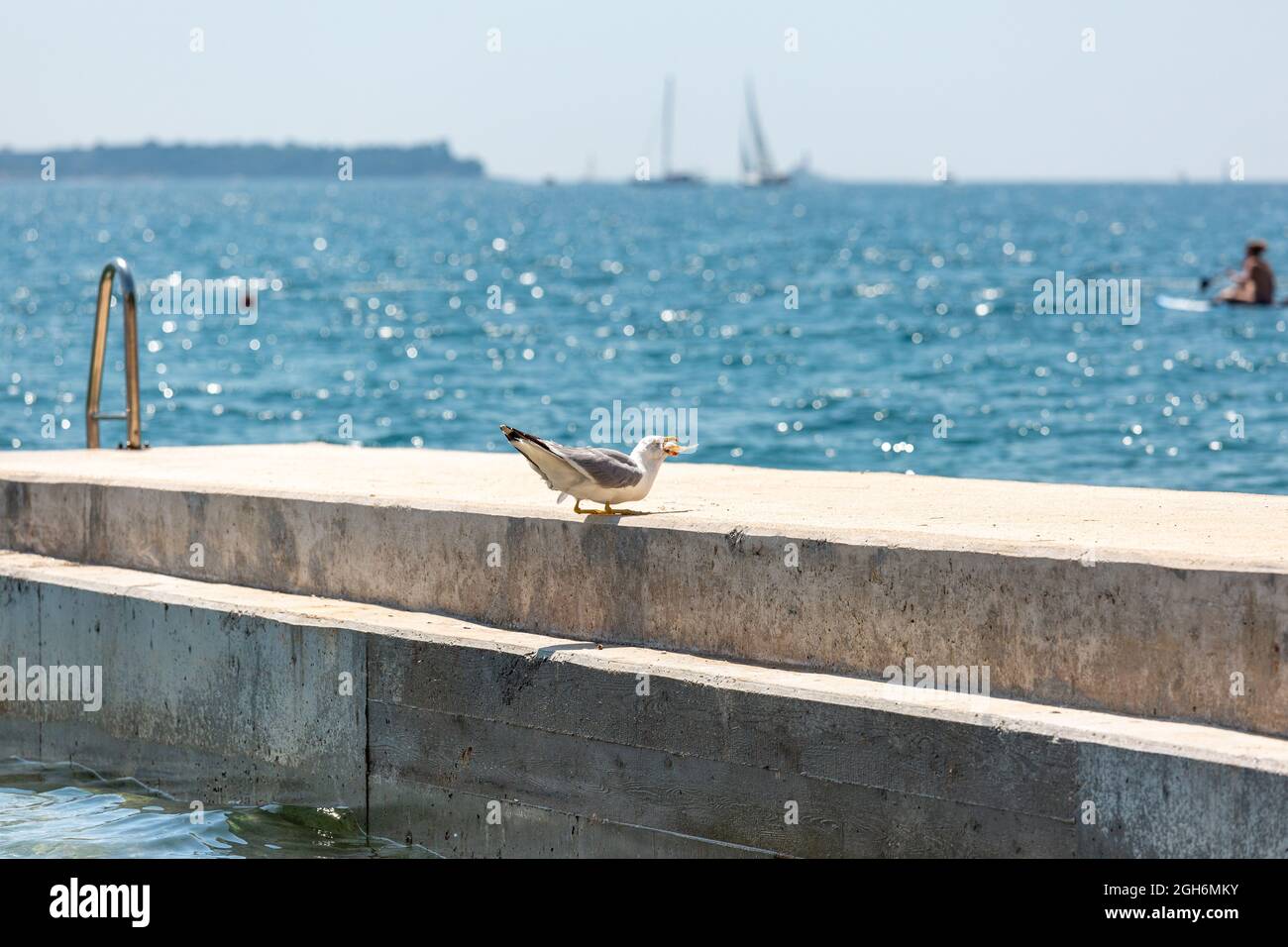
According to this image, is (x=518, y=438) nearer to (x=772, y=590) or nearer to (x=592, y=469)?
(x=592, y=469)

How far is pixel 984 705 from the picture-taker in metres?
6.13

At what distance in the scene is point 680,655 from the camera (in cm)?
698

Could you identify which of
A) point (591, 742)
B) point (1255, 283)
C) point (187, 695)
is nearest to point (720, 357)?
point (1255, 283)

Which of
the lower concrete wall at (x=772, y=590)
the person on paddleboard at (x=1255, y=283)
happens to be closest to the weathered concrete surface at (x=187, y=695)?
the lower concrete wall at (x=772, y=590)

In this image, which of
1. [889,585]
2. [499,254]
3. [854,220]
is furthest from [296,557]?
[854,220]

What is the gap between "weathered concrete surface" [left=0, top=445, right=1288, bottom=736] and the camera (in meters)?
5.98

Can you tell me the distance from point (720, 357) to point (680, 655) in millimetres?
31380

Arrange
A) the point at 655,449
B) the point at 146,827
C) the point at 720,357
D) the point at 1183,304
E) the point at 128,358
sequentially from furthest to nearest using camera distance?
the point at 1183,304 → the point at 720,357 → the point at 128,358 → the point at 146,827 → the point at 655,449

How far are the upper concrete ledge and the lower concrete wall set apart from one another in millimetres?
70

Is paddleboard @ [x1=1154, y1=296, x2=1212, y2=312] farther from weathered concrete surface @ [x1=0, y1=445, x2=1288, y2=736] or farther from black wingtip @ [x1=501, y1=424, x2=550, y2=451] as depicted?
black wingtip @ [x1=501, y1=424, x2=550, y2=451]

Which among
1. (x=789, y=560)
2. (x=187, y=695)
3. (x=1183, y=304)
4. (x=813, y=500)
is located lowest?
(x=187, y=695)

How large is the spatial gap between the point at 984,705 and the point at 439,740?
231 cm

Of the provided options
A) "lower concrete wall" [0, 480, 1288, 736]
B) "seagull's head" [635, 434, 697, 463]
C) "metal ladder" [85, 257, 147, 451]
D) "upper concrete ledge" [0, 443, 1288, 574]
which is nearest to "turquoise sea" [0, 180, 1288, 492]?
"upper concrete ledge" [0, 443, 1288, 574]
